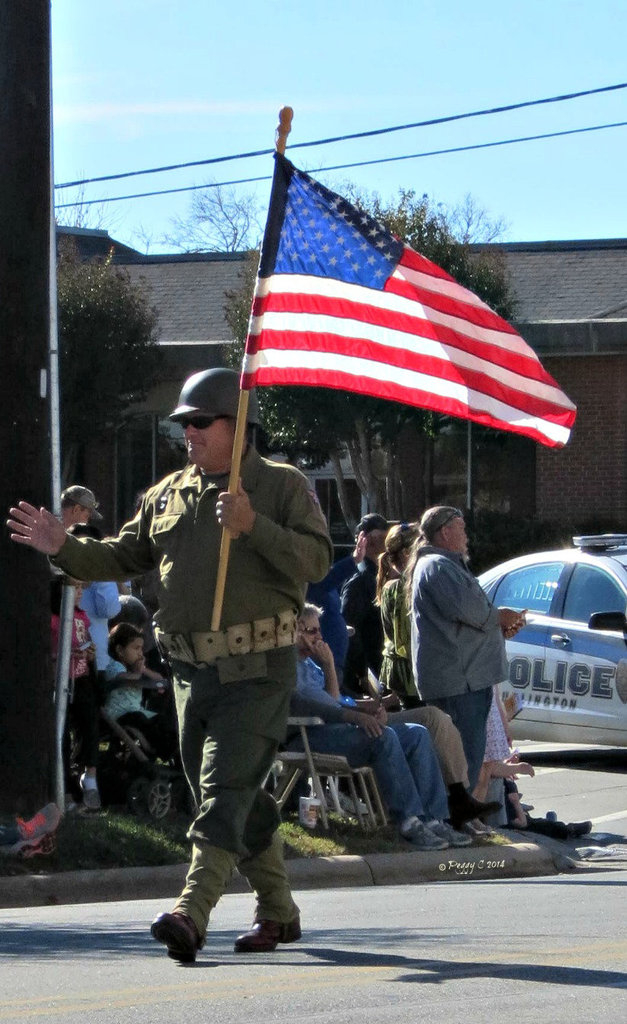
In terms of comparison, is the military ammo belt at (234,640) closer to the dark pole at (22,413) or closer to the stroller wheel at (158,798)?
the dark pole at (22,413)

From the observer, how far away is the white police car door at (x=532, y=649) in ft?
44.9

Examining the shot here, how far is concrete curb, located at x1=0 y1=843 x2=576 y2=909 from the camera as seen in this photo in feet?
26.9

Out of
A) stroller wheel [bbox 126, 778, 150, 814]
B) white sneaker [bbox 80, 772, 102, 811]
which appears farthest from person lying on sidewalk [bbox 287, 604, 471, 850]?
white sneaker [bbox 80, 772, 102, 811]

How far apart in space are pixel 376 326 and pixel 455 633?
11.5 ft

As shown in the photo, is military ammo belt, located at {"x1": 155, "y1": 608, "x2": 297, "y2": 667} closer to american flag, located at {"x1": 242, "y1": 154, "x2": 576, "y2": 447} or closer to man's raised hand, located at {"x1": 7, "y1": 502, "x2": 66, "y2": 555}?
man's raised hand, located at {"x1": 7, "y1": 502, "x2": 66, "y2": 555}

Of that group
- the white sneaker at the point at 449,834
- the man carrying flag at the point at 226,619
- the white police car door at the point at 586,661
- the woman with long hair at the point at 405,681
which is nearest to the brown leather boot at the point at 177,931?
the man carrying flag at the point at 226,619

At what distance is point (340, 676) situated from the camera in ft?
36.4

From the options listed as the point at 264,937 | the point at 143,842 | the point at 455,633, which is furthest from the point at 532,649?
the point at 264,937

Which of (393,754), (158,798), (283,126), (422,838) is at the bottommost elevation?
(422,838)

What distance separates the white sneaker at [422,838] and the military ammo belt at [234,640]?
4.12m

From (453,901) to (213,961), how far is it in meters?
2.32

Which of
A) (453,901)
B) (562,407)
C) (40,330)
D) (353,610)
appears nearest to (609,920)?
(453,901)

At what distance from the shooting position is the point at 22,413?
8.80 metres

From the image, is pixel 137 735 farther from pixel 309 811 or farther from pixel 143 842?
pixel 143 842
